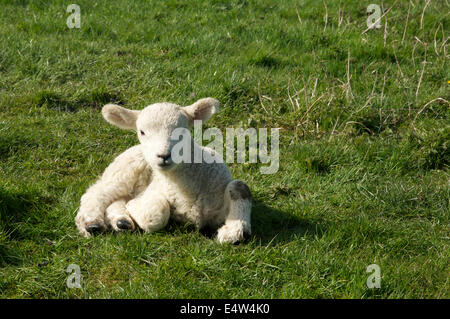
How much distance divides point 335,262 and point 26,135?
3.62m

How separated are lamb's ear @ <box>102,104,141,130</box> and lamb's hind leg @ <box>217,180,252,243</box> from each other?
998 mm

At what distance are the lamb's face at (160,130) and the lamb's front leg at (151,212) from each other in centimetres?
38

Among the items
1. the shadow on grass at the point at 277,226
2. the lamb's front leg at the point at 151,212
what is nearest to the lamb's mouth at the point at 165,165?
the lamb's front leg at the point at 151,212

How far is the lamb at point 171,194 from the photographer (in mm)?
4410

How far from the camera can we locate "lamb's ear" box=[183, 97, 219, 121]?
15.4 ft

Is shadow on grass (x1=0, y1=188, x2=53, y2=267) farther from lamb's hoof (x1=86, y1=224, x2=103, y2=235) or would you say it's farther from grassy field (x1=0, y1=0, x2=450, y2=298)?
lamb's hoof (x1=86, y1=224, x2=103, y2=235)

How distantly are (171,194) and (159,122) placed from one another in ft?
2.12

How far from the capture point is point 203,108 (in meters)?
4.74

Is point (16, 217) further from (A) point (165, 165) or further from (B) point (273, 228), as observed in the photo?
(B) point (273, 228)

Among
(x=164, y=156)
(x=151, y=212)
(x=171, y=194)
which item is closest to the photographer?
(x=164, y=156)

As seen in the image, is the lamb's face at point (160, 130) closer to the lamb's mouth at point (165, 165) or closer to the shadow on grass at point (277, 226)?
the lamb's mouth at point (165, 165)

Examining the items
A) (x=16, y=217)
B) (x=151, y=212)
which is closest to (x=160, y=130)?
(x=151, y=212)

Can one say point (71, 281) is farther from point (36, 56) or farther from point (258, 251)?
point (36, 56)

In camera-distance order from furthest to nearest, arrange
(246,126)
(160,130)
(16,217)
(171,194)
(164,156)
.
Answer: (246,126)
(16,217)
(171,194)
(160,130)
(164,156)
